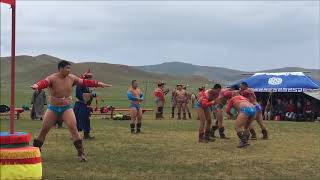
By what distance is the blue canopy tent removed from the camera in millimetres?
27312

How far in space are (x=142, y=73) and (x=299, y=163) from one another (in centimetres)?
11111

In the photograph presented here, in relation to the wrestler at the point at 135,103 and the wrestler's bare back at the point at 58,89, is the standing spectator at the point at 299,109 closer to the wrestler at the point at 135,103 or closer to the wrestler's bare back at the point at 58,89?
the wrestler at the point at 135,103

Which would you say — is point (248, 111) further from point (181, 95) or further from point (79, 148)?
point (181, 95)

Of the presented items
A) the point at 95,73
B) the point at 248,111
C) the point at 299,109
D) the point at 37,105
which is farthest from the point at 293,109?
the point at 95,73

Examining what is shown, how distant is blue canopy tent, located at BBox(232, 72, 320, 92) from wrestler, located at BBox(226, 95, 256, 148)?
13062 mm

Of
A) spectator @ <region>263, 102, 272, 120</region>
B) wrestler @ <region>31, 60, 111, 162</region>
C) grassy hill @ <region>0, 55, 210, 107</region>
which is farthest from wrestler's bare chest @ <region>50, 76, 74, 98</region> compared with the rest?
grassy hill @ <region>0, 55, 210, 107</region>

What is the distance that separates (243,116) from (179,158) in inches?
118

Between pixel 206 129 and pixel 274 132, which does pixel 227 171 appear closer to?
pixel 206 129

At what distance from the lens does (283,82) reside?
92.7 feet

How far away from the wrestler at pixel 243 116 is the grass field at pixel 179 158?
0.99 ft

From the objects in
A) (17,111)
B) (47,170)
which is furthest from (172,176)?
(17,111)

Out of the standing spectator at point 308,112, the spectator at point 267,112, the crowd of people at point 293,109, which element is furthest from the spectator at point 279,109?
the standing spectator at point 308,112

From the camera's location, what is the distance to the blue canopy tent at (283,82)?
27312 mm

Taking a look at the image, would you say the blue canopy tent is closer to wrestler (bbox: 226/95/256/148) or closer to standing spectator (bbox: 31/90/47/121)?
standing spectator (bbox: 31/90/47/121)
